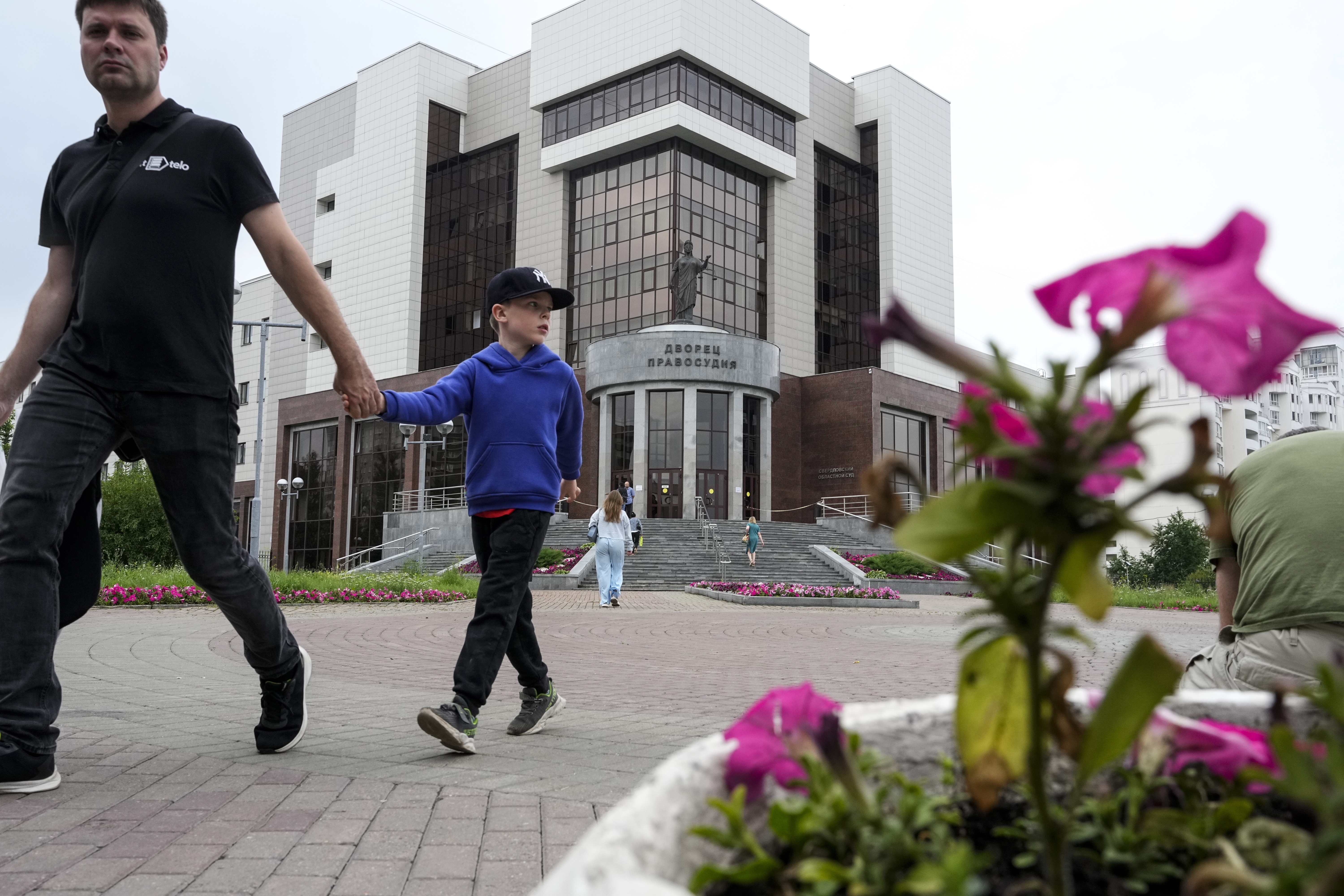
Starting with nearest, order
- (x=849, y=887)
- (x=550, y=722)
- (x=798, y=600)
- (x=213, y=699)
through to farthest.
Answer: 1. (x=849, y=887)
2. (x=550, y=722)
3. (x=213, y=699)
4. (x=798, y=600)

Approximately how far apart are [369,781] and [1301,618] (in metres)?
2.91

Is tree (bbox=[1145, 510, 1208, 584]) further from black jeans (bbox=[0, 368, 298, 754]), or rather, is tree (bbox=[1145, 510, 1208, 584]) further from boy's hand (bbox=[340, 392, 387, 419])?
black jeans (bbox=[0, 368, 298, 754])

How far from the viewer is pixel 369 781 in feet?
11.3

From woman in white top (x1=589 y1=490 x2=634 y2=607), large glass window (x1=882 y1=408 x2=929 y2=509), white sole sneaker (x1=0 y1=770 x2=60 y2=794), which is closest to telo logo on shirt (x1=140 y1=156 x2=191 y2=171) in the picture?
white sole sneaker (x1=0 y1=770 x2=60 y2=794)

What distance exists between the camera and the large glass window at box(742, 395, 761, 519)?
134ft

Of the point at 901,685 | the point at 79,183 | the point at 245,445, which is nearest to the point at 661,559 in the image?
the point at 901,685

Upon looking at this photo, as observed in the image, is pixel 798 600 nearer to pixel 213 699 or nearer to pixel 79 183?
pixel 213 699

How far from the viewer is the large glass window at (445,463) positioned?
4634 centimetres

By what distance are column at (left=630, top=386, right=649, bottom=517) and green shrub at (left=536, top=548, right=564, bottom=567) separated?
38.4 ft

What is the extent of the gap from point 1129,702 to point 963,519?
0.19m

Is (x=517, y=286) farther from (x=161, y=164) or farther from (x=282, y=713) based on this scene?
(x=282, y=713)

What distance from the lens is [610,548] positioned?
55.5 feet

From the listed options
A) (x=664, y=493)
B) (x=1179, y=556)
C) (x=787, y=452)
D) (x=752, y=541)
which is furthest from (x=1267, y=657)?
(x=787, y=452)

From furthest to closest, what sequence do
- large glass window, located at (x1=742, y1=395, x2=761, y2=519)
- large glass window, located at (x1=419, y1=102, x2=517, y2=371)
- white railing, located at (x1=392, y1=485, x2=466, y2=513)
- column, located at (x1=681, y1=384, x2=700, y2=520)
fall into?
large glass window, located at (x1=419, y1=102, x2=517, y2=371) → white railing, located at (x1=392, y1=485, x2=466, y2=513) → large glass window, located at (x1=742, y1=395, x2=761, y2=519) → column, located at (x1=681, y1=384, x2=700, y2=520)
